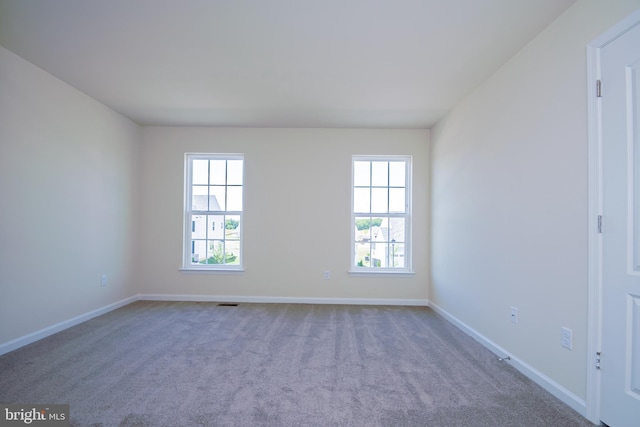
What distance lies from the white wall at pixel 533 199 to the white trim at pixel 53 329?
4200 millimetres

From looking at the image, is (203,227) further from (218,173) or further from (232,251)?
(218,173)

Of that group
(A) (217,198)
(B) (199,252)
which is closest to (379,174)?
(A) (217,198)

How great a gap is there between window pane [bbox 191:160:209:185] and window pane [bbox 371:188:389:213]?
2497mm

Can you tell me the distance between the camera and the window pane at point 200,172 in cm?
488

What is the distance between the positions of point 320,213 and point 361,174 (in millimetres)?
849

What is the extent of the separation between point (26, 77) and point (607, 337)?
4766mm

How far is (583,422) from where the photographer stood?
185 cm

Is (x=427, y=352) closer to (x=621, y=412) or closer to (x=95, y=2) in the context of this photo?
(x=621, y=412)

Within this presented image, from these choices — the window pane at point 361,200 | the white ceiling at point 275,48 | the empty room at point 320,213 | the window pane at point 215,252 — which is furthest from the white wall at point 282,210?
the white ceiling at point 275,48

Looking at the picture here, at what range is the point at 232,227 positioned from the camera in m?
4.82

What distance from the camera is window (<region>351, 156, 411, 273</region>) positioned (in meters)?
4.78

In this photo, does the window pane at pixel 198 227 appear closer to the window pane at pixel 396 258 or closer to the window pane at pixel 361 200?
the window pane at pixel 361 200

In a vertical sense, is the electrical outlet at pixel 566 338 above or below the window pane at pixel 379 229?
below

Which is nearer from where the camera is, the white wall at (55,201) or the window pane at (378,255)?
the white wall at (55,201)
